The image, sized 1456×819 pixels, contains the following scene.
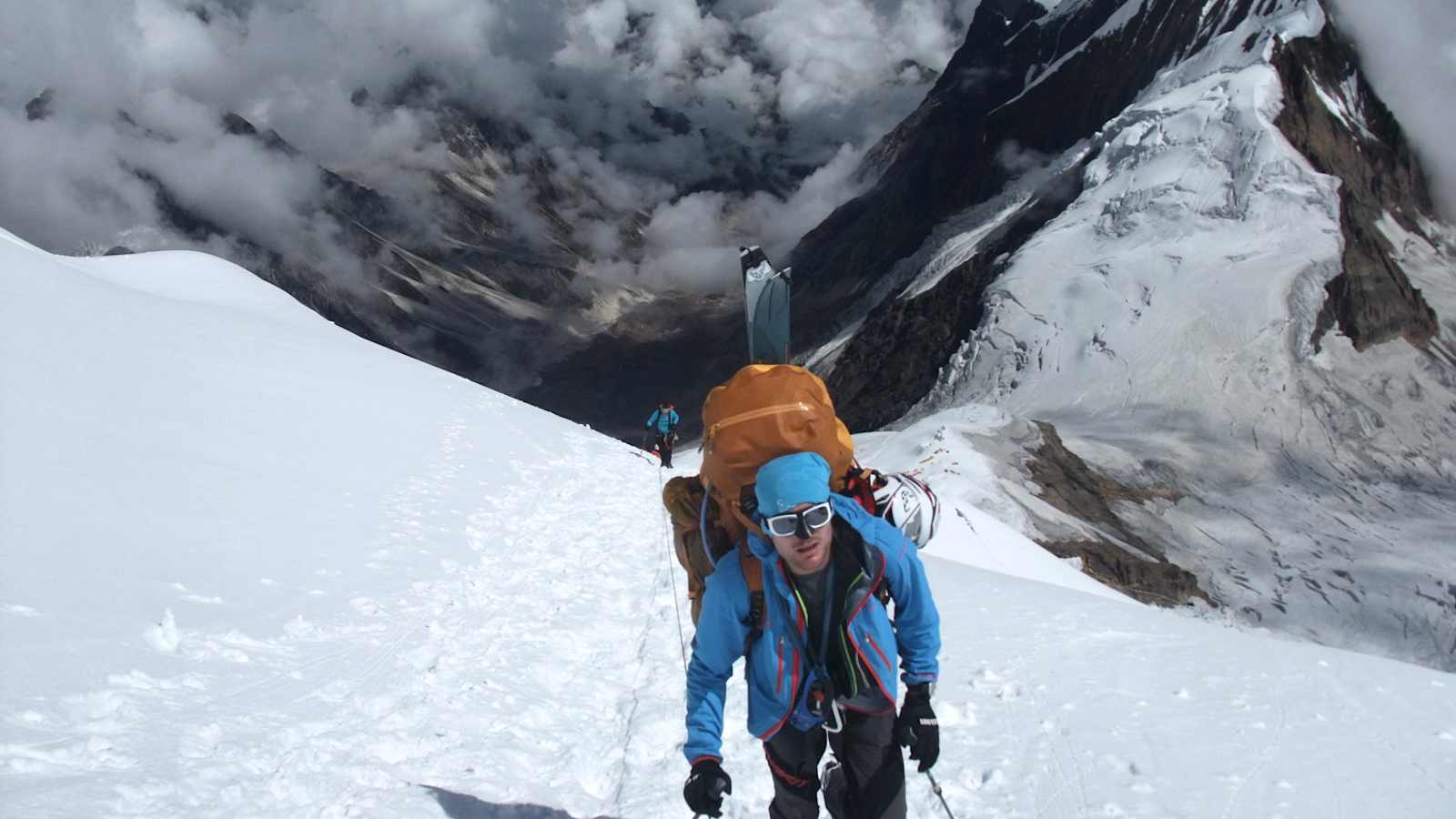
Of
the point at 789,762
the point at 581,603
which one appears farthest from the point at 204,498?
the point at 789,762

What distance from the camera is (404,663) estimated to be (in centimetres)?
625

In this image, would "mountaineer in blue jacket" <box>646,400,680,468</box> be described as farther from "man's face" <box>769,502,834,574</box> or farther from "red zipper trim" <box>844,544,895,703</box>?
"man's face" <box>769,502,834,574</box>

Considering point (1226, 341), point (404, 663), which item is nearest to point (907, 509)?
point (404, 663)

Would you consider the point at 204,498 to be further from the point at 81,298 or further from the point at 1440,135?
the point at 1440,135

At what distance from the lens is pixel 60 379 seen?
8.10m

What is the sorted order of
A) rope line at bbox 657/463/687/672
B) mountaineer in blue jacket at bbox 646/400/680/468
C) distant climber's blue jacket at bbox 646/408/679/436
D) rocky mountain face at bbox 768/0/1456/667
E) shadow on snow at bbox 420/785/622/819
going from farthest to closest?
rocky mountain face at bbox 768/0/1456/667
distant climber's blue jacket at bbox 646/408/679/436
mountaineer in blue jacket at bbox 646/400/680/468
rope line at bbox 657/463/687/672
shadow on snow at bbox 420/785/622/819

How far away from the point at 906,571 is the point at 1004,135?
10612 cm

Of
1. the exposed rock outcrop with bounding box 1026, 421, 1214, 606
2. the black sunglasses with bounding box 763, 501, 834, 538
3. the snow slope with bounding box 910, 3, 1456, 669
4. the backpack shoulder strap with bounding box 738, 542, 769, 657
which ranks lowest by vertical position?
the backpack shoulder strap with bounding box 738, 542, 769, 657

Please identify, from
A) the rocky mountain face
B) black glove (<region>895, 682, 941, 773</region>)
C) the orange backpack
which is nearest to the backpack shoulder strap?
the orange backpack

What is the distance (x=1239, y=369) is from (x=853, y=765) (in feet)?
187

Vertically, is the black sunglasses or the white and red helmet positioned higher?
the white and red helmet

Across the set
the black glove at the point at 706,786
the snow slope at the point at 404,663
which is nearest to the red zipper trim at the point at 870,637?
the black glove at the point at 706,786

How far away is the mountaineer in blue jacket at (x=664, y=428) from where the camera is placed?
1841 cm

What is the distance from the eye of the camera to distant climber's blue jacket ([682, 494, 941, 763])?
318cm
